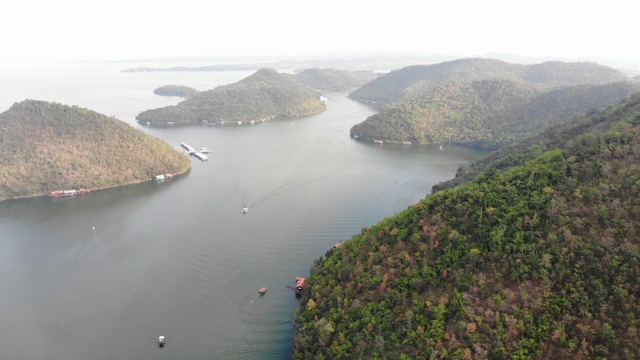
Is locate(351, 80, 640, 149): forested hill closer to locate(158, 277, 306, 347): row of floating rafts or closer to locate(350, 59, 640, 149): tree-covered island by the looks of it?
locate(350, 59, 640, 149): tree-covered island

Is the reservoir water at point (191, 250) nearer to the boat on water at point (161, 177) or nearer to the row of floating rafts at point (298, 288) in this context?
the row of floating rafts at point (298, 288)

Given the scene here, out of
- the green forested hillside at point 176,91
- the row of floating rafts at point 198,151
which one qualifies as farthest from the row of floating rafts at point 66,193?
the green forested hillside at point 176,91

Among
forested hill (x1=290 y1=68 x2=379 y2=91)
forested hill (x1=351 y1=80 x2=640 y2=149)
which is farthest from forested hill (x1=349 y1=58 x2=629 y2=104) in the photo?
forested hill (x1=290 y1=68 x2=379 y2=91)

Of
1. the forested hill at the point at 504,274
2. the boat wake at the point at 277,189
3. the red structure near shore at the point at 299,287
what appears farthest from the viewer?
the boat wake at the point at 277,189

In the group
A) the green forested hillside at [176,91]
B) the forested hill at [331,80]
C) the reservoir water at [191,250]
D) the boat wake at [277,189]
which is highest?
the forested hill at [331,80]

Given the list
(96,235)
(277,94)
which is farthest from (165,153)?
(277,94)
